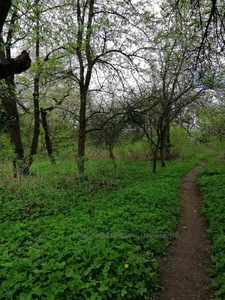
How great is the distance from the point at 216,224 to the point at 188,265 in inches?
67.6

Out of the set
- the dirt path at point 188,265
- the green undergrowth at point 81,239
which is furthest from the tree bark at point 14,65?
the dirt path at point 188,265

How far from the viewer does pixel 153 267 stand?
377 cm

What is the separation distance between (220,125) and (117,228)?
899 cm

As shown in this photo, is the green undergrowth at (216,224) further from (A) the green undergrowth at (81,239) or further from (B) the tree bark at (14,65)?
(B) the tree bark at (14,65)

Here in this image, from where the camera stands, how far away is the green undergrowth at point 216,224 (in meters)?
3.41

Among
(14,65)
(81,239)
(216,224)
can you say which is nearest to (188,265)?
(216,224)

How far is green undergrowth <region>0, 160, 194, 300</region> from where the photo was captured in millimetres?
2969

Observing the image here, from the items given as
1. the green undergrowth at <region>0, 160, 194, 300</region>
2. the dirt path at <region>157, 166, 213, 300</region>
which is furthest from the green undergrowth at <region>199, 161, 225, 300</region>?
the green undergrowth at <region>0, 160, 194, 300</region>

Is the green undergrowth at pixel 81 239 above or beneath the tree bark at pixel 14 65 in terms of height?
beneath

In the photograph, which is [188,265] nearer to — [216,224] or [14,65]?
[216,224]

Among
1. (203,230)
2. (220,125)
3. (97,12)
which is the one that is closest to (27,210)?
(203,230)

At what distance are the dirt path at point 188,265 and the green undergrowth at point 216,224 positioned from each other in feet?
0.51

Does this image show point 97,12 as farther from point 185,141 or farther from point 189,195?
point 185,141

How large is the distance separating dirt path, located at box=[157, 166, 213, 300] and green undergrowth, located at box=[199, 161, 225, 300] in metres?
0.16
